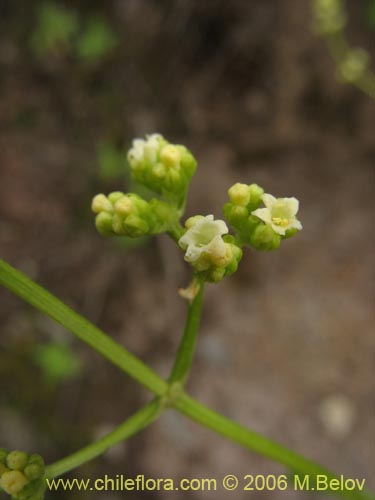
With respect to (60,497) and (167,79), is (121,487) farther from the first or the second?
(167,79)

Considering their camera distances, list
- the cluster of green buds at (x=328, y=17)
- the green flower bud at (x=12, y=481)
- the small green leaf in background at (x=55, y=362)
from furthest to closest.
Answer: the cluster of green buds at (x=328, y=17), the small green leaf in background at (x=55, y=362), the green flower bud at (x=12, y=481)

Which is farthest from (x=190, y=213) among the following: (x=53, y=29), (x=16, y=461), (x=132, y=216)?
(x=16, y=461)

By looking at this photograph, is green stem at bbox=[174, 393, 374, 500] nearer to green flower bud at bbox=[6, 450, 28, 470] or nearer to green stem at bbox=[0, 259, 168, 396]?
green stem at bbox=[0, 259, 168, 396]

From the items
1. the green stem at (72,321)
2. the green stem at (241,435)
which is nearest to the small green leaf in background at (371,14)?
the green stem at (241,435)

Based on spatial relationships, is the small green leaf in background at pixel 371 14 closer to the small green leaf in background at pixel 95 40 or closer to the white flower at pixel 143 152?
the small green leaf in background at pixel 95 40

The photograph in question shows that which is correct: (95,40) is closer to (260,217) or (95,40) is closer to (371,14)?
(371,14)

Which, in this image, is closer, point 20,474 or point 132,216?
point 20,474
